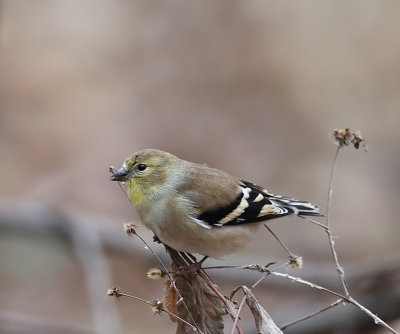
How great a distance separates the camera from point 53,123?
402 inches

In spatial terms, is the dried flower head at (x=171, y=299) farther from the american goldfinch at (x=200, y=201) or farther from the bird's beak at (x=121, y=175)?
the bird's beak at (x=121, y=175)

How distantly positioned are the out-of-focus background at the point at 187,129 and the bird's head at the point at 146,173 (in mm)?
2436

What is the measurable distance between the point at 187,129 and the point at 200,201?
6.22 meters

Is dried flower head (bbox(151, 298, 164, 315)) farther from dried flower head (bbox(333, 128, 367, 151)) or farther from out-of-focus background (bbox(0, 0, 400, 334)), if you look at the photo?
out-of-focus background (bbox(0, 0, 400, 334))

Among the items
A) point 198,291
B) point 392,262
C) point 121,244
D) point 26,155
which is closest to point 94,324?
point 121,244

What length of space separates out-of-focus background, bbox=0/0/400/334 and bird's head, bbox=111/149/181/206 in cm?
244

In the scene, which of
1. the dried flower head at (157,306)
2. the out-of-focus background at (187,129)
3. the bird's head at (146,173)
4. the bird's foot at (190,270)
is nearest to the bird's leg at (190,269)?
the bird's foot at (190,270)

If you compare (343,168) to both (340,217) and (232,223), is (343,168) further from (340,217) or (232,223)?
(232,223)

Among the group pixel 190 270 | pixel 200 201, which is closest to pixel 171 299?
pixel 190 270

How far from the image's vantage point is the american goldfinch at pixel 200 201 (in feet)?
13.0

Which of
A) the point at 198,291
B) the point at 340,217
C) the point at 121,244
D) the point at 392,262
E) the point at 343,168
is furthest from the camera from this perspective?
the point at 343,168

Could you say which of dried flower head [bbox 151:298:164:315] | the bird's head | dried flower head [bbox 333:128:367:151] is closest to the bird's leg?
dried flower head [bbox 151:298:164:315]

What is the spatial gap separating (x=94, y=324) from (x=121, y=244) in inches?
50.1

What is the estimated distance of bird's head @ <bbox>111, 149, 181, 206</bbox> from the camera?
3.99 metres
